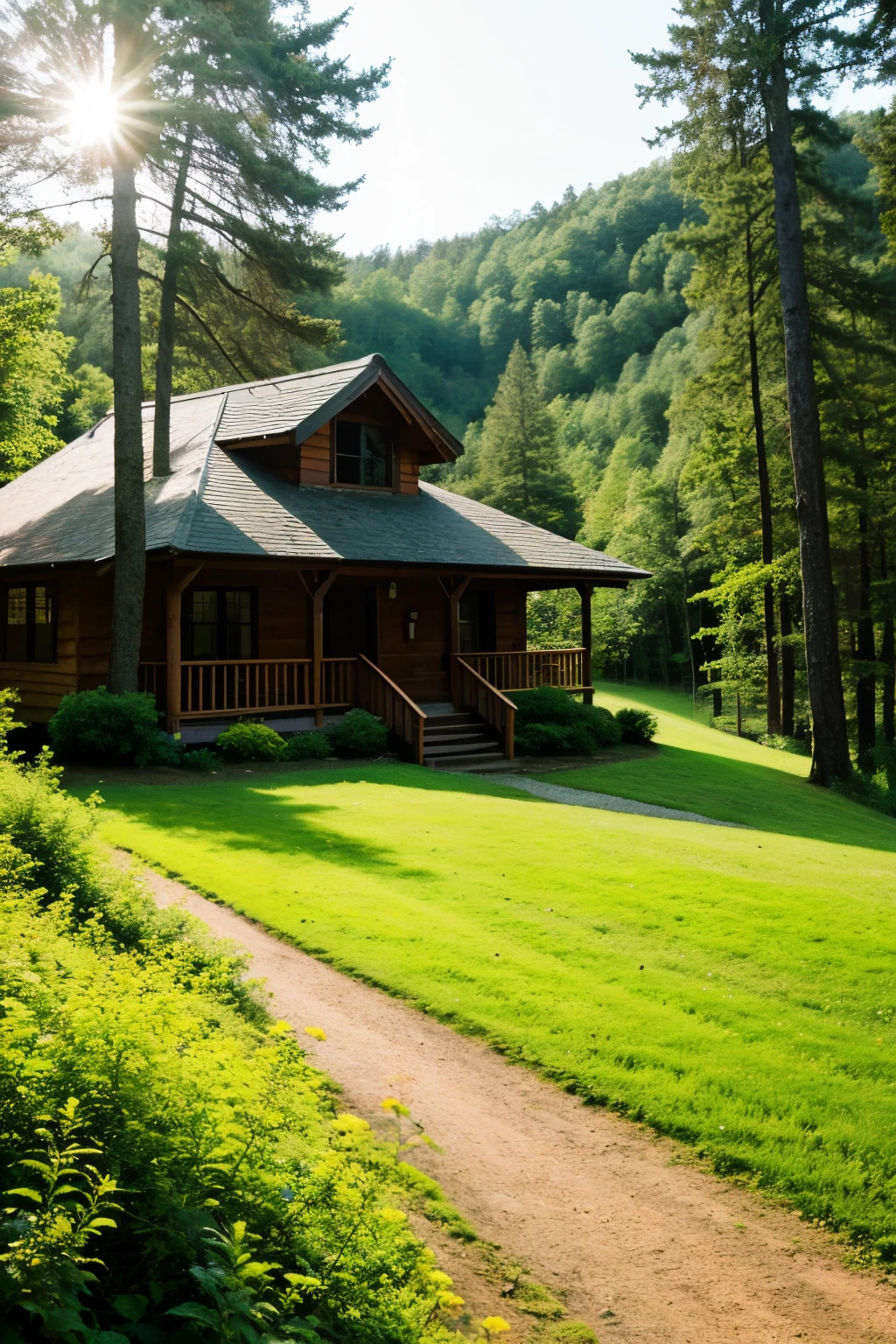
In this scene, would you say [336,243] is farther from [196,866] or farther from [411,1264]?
[411,1264]

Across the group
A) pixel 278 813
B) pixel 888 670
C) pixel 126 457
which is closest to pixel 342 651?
pixel 126 457

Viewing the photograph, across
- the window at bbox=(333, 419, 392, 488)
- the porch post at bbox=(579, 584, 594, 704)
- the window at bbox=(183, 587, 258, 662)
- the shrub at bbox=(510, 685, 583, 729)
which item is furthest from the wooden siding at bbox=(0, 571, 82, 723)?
the porch post at bbox=(579, 584, 594, 704)

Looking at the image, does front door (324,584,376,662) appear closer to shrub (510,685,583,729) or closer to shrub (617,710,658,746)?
shrub (510,685,583,729)

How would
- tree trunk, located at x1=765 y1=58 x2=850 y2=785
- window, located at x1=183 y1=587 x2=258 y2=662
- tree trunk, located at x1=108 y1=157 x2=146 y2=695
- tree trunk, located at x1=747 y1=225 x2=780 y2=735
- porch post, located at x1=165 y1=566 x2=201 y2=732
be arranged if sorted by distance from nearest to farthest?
tree trunk, located at x1=108 y1=157 x2=146 y2=695 → porch post, located at x1=165 y1=566 x2=201 y2=732 → window, located at x1=183 y1=587 x2=258 y2=662 → tree trunk, located at x1=765 y1=58 x2=850 y2=785 → tree trunk, located at x1=747 y1=225 x2=780 y2=735

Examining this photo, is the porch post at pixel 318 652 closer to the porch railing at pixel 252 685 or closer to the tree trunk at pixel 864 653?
the porch railing at pixel 252 685

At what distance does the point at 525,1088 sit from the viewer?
20.6ft

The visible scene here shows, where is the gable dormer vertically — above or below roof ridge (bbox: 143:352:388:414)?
below

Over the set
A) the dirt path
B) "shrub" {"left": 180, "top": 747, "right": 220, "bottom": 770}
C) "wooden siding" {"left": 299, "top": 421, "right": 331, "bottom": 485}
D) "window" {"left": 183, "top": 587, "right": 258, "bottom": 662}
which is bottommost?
the dirt path

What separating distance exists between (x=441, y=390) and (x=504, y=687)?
8903 cm

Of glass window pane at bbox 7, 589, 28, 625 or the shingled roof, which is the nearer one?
the shingled roof

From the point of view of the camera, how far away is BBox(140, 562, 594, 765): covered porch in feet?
64.3

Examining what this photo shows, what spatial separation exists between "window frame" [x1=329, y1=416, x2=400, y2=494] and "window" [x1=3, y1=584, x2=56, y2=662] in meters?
6.82

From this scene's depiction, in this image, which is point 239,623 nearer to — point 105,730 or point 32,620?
point 32,620

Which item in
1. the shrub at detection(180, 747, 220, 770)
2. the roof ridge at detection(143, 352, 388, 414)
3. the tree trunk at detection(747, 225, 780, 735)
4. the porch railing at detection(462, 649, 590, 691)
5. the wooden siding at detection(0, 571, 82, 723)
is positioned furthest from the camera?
the tree trunk at detection(747, 225, 780, 735)
